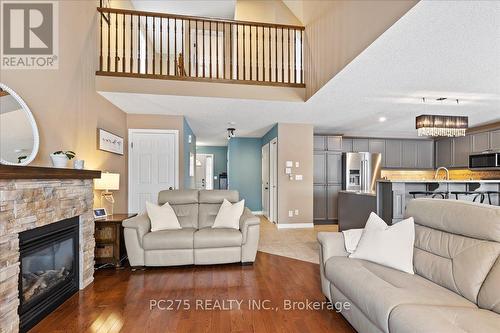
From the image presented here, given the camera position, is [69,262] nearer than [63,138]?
Yes

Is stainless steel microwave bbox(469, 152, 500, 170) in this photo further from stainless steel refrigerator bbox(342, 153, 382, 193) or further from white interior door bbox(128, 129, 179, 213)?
white interior door bbox(128, 129, 179, 213)

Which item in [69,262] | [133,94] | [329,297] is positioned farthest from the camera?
[133,94]

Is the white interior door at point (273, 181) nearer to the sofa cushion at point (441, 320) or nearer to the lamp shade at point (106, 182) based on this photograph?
the lamp shade at point (106, 182)

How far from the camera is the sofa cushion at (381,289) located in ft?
4.63

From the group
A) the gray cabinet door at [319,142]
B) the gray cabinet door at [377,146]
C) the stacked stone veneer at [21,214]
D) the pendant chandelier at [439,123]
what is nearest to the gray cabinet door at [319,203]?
the gray cabinet door at [319,142]

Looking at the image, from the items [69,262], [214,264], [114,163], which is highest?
[114,163]

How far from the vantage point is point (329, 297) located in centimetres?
213

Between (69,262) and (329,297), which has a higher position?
(69,262)

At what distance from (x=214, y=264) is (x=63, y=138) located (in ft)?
7.66

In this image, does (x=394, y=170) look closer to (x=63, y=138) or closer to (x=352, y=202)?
(x=352, y=202)

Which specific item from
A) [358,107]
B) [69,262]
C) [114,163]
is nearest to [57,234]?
[69,262]

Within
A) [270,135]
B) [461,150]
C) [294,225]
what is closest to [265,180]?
[270,135]

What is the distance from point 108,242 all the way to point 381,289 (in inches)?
121

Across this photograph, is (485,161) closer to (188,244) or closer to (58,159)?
(188,244)
